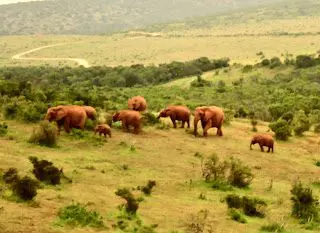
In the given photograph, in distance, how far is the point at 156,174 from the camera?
17562 mm

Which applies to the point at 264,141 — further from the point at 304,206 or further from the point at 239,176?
the point at 304,206

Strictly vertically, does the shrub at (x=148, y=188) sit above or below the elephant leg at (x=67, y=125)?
below

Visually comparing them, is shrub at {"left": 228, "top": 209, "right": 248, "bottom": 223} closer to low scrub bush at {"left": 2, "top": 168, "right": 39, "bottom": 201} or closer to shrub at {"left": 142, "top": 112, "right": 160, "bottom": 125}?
low scrub bush at {"left": 2, "top": 168, "right": 39, "bottom": 201}

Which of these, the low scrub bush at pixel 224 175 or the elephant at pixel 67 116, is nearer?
the low scrub bush at pixel 224 175

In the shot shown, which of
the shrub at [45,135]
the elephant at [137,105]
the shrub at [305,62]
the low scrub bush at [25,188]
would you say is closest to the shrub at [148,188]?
the low scrub bush at [25,188]

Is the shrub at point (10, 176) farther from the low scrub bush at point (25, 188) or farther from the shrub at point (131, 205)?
the shrub at point (131, 205)

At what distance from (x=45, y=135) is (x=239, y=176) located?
6488 mm

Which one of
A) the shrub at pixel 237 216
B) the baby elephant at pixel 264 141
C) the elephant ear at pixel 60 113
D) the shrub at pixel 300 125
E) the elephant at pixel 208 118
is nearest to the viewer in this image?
the shrub at pixel 237 216

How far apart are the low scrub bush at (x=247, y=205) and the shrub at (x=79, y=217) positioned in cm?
412

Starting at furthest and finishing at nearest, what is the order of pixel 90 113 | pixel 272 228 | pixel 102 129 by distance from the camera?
pixel 90 113
pixel 102 129
pixel 272 228

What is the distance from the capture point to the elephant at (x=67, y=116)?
67.3 ft

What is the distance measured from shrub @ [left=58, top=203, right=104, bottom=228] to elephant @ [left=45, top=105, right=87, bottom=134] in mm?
8256

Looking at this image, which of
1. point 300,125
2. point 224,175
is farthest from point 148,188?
point 300,125

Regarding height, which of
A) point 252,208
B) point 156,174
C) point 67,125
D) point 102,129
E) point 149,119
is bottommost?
point 252,208
